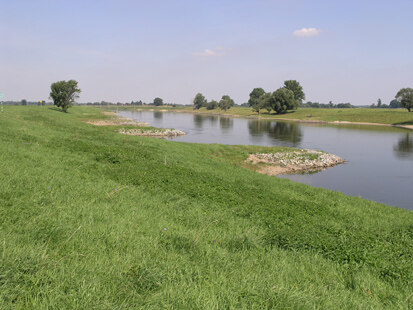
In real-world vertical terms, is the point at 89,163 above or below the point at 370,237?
above

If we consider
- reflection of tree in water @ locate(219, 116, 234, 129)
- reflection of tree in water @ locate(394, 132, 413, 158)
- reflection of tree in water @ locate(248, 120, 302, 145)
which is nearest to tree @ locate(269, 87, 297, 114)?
reflection of tree in water @ locate(219, 116, 234, 129)

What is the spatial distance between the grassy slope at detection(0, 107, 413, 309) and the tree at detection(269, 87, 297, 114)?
392ft

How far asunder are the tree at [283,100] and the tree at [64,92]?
84.7 metres

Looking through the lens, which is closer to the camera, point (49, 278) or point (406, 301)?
point (49, 278)

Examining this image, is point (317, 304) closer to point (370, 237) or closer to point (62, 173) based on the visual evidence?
point (370, 237)

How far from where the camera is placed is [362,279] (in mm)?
5672

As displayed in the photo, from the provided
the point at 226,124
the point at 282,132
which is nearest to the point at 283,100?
the point at 226,124

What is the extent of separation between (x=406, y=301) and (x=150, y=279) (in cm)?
488

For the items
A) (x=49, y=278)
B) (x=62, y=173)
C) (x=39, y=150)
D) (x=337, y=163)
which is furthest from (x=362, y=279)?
(x=337, y=163)

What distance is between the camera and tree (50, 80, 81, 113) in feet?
275

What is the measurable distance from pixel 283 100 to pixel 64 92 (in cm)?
9076

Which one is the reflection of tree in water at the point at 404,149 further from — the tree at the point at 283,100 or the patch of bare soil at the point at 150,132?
the tree at the point at 283,100

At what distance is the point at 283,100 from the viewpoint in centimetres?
12488

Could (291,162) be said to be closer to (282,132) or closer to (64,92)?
(282,132)
